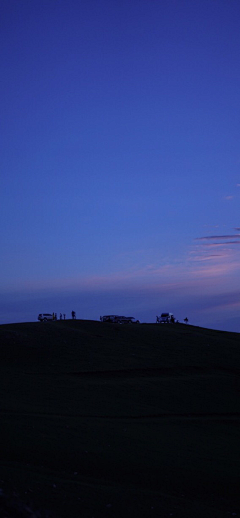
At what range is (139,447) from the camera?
21375mm

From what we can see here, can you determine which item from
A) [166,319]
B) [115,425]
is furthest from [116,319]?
[115,425]

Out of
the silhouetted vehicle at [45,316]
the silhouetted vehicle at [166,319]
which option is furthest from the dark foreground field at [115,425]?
the silhouetted vehicle at [166,319]

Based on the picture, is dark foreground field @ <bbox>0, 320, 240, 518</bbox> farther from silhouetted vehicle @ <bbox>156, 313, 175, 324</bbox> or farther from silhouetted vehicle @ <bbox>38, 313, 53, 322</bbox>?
silhouetted vehicle @ <bbox>156, 313, 175, 324</bbox>

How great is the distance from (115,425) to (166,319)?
56300mm

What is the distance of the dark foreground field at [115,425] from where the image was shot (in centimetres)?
→ 1442

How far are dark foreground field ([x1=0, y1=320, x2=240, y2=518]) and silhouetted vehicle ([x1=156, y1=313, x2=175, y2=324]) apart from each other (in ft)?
82.9

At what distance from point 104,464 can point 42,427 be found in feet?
15.8

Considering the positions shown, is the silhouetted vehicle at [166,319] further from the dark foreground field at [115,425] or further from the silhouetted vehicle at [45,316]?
the dark foreground field at [115,425]

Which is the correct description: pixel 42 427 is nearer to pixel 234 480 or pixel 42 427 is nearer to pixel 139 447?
pixel 139 447

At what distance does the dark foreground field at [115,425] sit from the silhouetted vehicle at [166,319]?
25275 millimetres

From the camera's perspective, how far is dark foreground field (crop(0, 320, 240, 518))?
1442cm

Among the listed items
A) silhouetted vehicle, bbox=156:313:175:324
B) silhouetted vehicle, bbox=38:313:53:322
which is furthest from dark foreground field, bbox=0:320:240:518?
silhouetted vehicle, bbox=156:313:175:324

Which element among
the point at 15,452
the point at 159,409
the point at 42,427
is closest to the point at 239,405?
the point at 159,409

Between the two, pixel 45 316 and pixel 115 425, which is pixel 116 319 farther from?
pixel 115 425
